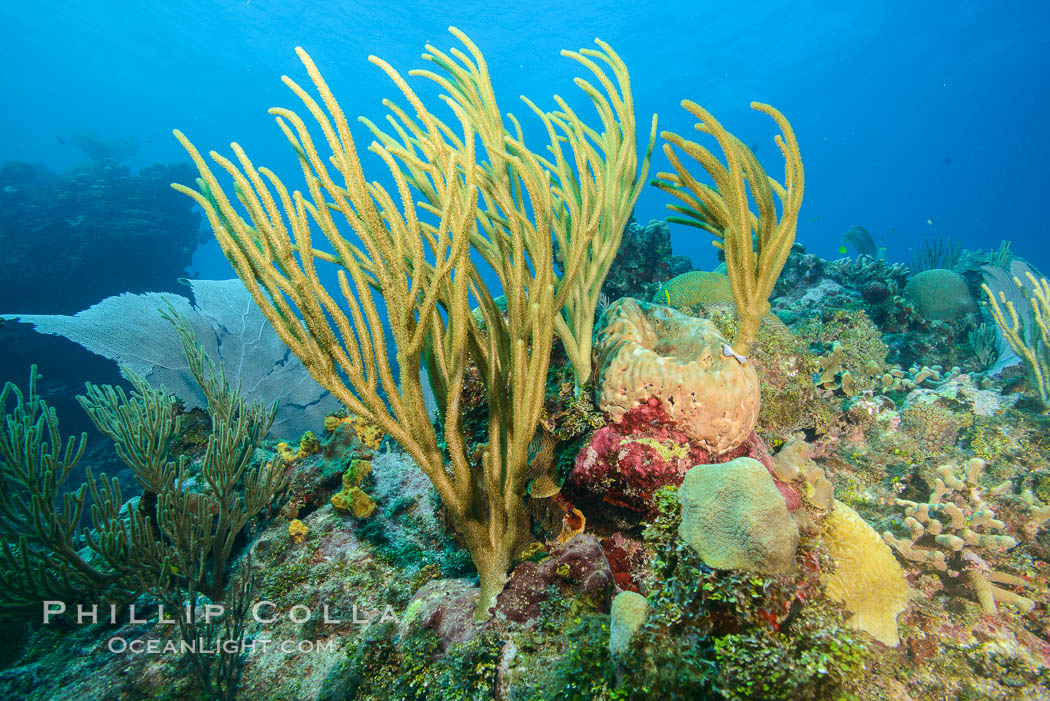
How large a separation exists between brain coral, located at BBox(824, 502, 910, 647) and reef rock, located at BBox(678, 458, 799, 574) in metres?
0.75

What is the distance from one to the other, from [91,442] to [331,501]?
12.6m

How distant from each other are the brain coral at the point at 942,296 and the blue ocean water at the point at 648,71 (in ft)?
144

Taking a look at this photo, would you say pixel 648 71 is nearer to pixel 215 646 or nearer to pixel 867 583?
pixel 867 583

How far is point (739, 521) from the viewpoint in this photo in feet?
5.86

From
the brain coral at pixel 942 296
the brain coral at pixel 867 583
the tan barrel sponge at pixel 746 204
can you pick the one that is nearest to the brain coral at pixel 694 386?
the tan barrel sponge at pixel 746 204

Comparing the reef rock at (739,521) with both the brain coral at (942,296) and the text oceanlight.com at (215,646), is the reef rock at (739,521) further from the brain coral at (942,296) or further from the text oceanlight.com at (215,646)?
the brain coral at (942,296)

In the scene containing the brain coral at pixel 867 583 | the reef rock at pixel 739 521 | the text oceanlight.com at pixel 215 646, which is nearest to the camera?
the reef rock at pixel 739 521

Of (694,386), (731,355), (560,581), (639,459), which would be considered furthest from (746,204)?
(560,581)

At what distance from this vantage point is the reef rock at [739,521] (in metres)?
1.74

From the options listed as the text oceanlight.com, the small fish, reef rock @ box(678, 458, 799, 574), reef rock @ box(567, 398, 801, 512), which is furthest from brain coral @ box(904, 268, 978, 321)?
the text oceanlight.com

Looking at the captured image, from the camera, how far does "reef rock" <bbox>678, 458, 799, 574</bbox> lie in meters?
1.74

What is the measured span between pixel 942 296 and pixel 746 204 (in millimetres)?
8056

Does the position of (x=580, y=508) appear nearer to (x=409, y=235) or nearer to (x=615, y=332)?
(x=615, y=332)

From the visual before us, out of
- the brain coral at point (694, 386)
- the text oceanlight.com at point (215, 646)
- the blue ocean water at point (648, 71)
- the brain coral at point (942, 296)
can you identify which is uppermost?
the blue ocean water at point (648, 71)
